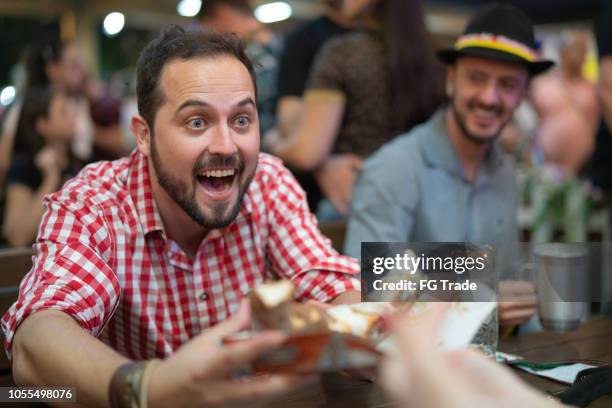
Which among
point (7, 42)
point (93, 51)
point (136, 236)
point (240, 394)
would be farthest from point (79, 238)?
point (93, 51)

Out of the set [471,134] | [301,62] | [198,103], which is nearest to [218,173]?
[198,103]

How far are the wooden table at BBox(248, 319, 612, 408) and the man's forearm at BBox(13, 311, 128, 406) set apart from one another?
24 cm

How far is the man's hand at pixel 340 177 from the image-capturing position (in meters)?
2.80

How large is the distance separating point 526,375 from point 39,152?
2.80 meters

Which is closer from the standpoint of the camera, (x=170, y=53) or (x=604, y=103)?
(x=170, y=53)

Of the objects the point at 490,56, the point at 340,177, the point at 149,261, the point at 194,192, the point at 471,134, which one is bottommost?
the point at 149,261

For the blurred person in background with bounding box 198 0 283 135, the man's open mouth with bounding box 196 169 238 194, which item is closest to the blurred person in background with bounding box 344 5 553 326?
the man's open mouth with bounding box 196 169 238 194

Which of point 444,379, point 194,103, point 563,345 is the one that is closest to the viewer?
point 444,379

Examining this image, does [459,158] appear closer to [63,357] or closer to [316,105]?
[316,105]

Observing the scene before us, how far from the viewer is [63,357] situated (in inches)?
46.1

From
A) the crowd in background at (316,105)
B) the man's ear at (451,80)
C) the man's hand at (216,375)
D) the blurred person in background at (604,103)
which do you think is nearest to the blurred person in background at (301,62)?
the crowd in background at (316,105)

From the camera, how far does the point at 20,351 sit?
1.27 metres

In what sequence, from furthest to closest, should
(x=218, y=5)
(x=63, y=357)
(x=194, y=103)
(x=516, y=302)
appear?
(x=218, y=5) → (x=516, y=302) → (x=194, y=103) → (x=63, y=357)

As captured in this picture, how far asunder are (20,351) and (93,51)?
446 inches
